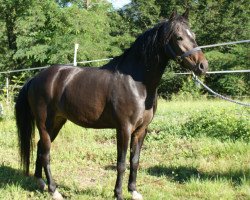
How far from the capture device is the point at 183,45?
3334mm

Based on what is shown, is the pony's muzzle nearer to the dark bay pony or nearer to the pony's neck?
the dark bay pony

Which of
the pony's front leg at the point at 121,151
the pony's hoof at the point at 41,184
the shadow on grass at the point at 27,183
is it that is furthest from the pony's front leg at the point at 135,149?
the pony's hoof at the point at 41,184

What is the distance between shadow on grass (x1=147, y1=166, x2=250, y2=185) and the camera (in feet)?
14.1

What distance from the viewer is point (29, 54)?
629 inches

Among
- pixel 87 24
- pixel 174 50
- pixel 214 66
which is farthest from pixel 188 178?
pixel 214 66

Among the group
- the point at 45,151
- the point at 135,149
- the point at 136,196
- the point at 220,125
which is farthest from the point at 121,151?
the point at 220,125

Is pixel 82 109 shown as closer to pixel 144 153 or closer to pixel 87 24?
pixel 144 153

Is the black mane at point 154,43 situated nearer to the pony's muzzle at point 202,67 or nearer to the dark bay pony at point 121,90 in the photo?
the dark bay pony at point 121,90

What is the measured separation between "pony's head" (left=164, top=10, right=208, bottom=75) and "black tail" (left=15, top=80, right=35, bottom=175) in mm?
2089

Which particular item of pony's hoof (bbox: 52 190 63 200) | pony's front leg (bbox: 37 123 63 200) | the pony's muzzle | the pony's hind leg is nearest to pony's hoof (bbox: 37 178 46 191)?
the pony's hind leg

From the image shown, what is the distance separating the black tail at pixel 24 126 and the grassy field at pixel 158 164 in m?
0.35

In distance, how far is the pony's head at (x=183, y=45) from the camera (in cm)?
327

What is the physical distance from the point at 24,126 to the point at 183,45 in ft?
7.81

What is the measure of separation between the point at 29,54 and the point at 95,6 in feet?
18.7
